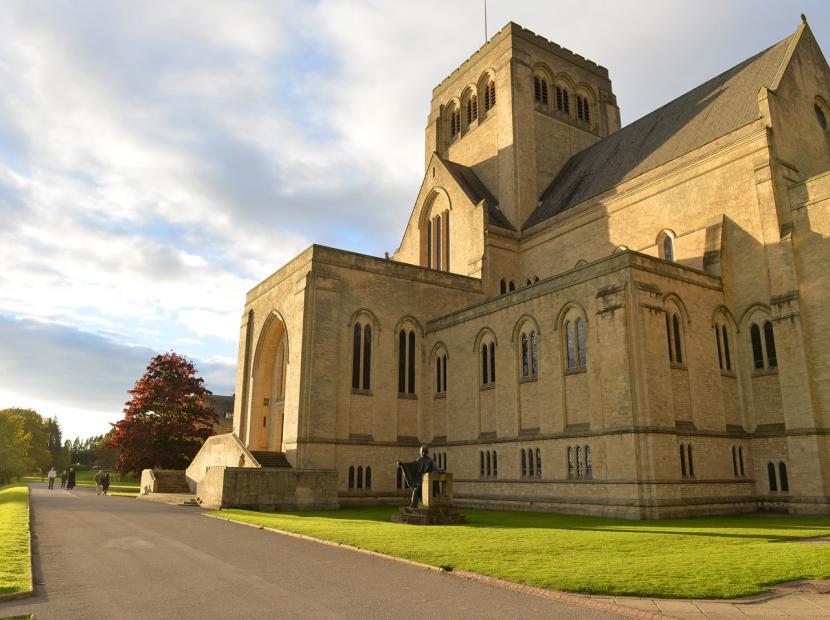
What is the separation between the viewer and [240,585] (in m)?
10.2

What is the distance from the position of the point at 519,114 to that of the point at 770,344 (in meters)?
24.5

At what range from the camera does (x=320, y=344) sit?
32750mm

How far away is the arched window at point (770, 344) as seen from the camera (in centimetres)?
2638

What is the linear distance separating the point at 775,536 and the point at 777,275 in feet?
43.7

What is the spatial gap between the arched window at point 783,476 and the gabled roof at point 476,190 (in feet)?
70.1

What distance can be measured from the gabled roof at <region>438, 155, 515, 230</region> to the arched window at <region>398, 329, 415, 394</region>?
33.2 ft

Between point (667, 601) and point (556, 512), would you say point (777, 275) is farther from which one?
point (667, 601)

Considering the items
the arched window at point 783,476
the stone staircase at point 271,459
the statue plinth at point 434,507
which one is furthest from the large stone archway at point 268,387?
the arched window at point 783,476

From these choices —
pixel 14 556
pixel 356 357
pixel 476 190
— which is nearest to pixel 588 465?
pixel 356 357

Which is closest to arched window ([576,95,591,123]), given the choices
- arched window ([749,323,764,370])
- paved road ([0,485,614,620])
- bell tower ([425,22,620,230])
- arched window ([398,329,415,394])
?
bell tower ([425,22,620,230])

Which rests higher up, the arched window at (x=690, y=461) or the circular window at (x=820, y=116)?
the circular window at (x=820, y=116)

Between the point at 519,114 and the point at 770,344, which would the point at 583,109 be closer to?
the point at 519,114

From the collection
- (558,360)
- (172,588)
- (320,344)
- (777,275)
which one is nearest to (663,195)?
(777,275)

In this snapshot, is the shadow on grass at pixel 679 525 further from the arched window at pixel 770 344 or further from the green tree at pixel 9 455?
the green tree at pixel 9 455
